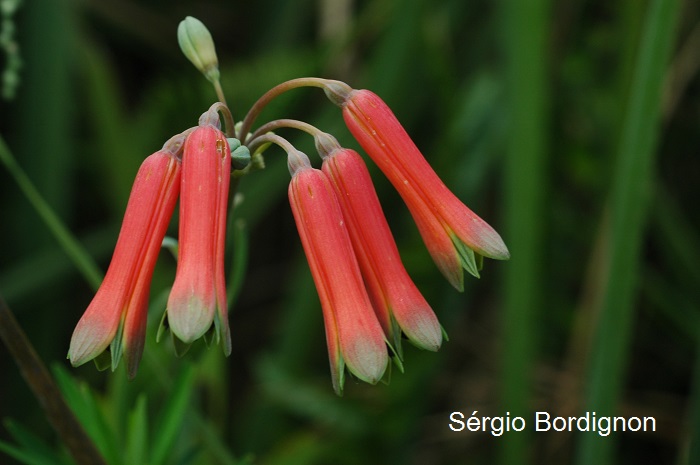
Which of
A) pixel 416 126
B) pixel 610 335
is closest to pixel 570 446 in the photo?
pixel 610 335

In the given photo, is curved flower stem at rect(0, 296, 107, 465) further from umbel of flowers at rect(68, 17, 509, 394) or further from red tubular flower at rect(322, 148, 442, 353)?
red tubular flower at rect(322, 148, 442, 353)

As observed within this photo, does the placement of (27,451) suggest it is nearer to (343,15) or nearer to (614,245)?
(614,245)

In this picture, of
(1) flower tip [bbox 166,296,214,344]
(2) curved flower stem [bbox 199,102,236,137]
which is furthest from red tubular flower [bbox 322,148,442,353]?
(1) flower tip [bbox 166,296,214,344]

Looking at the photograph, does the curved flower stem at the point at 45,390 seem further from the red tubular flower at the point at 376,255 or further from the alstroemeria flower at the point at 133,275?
the red tubular flower at the point at 376,255

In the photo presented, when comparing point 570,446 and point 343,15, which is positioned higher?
point 343,15

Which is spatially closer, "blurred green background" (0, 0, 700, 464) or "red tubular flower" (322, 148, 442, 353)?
"red tubular flower" (322, 148, 442, 353)

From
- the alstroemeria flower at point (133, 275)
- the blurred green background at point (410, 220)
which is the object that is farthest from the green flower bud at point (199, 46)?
the blurred green background at point (410, 220)
